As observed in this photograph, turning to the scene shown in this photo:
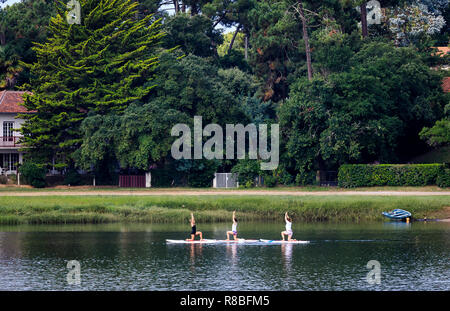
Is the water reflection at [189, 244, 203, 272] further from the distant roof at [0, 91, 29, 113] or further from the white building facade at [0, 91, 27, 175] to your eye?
the white building facade at [0, 91, 27, 175]

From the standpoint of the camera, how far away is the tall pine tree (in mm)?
72375

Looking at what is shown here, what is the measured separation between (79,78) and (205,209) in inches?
1060

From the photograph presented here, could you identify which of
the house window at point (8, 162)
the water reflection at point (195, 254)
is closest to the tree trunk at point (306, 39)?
the house window at point (8, 162)

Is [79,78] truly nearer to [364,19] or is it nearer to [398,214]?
[364,19]

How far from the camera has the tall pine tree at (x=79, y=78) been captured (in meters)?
72.4

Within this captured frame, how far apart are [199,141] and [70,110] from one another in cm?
1397

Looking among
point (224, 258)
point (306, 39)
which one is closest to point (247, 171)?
point (306, 39)

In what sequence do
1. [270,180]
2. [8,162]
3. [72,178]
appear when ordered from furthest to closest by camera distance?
[8,162], [72,178], [270,180]

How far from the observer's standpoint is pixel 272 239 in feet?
141

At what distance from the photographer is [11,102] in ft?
258

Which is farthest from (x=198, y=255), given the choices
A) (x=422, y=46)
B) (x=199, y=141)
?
(x=422, y=46)

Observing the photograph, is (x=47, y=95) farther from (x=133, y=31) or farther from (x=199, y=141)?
(x=199, y=141)

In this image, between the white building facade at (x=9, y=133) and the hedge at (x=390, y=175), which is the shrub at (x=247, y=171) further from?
the white building facade at (x=9, y=133)

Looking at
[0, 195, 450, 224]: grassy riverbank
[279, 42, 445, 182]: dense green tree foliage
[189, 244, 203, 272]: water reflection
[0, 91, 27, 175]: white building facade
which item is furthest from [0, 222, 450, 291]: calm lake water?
[0, 91, 27, 175]: white building facade
